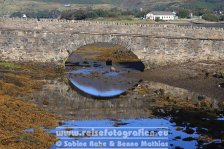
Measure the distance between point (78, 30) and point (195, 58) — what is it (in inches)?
467

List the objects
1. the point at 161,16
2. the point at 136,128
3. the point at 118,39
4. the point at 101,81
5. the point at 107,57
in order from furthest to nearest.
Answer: the point at 161,16 → the point at 107,57 → the point at 118,39 → the point at 101,81 → the point at 136,128

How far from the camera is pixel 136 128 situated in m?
25.7

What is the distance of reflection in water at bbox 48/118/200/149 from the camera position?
75.5 feet

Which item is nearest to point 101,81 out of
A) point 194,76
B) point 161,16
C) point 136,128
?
point 194,76

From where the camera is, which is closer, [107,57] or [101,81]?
[101,81]

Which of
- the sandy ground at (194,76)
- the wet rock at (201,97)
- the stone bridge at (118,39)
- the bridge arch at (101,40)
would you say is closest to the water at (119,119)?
the sandy ground at (194,76)

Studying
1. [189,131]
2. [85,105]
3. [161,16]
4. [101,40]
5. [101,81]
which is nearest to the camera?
[189,131]

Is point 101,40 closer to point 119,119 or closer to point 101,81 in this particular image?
point 101,81

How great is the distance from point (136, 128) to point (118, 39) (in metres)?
20.4

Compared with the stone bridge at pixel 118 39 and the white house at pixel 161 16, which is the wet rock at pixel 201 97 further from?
the white house at pixel 161 16

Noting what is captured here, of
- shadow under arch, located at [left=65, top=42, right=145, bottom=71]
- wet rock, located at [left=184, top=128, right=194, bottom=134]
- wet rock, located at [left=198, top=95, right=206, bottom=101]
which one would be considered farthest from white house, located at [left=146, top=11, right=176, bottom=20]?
wet rock, located at [left=184, top=128, right=194, bottom=134]

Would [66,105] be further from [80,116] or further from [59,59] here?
[59,59]

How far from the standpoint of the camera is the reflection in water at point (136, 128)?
23.0 meters

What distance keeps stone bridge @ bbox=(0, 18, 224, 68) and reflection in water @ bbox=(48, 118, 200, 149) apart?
18149 millimetres
